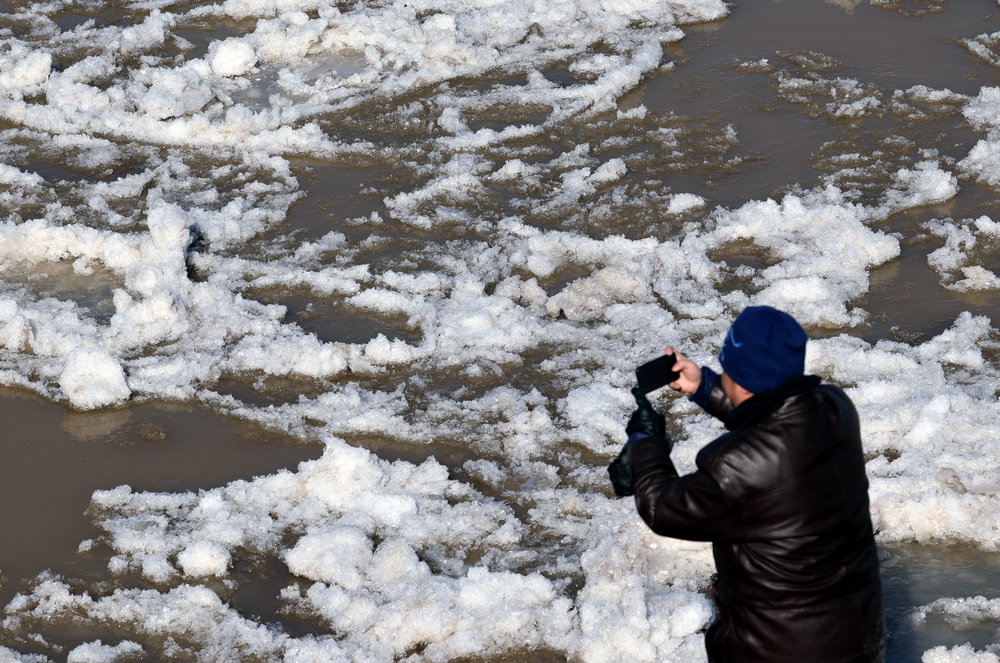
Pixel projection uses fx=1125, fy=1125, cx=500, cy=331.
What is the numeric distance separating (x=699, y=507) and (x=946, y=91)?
23.5 ft

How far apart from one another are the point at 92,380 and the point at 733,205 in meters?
4.06

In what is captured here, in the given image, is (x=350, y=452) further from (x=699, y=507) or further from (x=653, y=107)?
(x=653, y=107)

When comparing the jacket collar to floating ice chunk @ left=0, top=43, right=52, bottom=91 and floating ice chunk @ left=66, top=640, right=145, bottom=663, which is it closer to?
floating ice chunk @ left=66, top=640, right=145, bottom=663

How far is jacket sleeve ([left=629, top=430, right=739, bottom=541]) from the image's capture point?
265cm

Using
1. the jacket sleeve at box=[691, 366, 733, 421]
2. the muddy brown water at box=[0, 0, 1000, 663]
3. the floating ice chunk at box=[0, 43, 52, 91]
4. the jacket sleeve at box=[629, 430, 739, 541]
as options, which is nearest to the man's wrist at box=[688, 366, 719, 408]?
the jacket sleeve at box=[691, 366, 733, 421]

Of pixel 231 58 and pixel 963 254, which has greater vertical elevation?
pixel 231 58

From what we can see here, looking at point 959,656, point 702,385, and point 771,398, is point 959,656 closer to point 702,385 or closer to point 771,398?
point 702,385

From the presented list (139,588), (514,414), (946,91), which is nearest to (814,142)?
(946,91)

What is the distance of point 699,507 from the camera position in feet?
8.72

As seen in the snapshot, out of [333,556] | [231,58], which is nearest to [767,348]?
[333,556]

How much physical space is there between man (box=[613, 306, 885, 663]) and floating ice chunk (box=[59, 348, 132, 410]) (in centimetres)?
369

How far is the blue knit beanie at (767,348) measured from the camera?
2.69 m

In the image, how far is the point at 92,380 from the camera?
18.7 ft

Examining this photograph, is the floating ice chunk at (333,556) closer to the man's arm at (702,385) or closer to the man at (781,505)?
the man's arm at (702,385)
